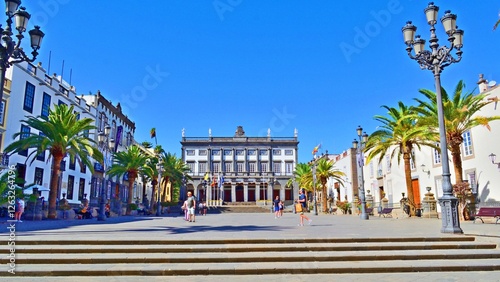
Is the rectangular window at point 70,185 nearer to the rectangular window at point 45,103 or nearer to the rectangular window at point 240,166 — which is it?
the rectangular window at point 45,103

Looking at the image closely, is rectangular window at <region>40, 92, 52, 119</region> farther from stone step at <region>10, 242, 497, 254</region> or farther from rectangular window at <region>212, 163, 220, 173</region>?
rectangular window at <region>212, 163, 220, 173</region>

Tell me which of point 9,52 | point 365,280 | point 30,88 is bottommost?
point 365,280

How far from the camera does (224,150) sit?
77.3 m

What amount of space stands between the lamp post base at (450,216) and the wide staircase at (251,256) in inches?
37.3

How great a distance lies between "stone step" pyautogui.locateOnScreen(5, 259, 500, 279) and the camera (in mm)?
7098

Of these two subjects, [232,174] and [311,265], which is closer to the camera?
[311,265]

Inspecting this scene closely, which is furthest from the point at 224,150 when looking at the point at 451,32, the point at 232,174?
the point at 451,32

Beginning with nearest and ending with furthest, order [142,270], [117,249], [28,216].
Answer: [142,270] → [117,249] → [28,216]

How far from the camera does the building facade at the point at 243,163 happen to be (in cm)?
7350

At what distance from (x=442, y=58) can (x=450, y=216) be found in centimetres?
495

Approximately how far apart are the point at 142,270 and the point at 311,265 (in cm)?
342

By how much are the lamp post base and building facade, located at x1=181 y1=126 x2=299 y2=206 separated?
205 ft

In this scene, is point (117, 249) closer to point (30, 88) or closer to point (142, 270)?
point (142, 270)

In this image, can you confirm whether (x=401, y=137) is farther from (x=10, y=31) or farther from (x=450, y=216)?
(x=10, y=31)
